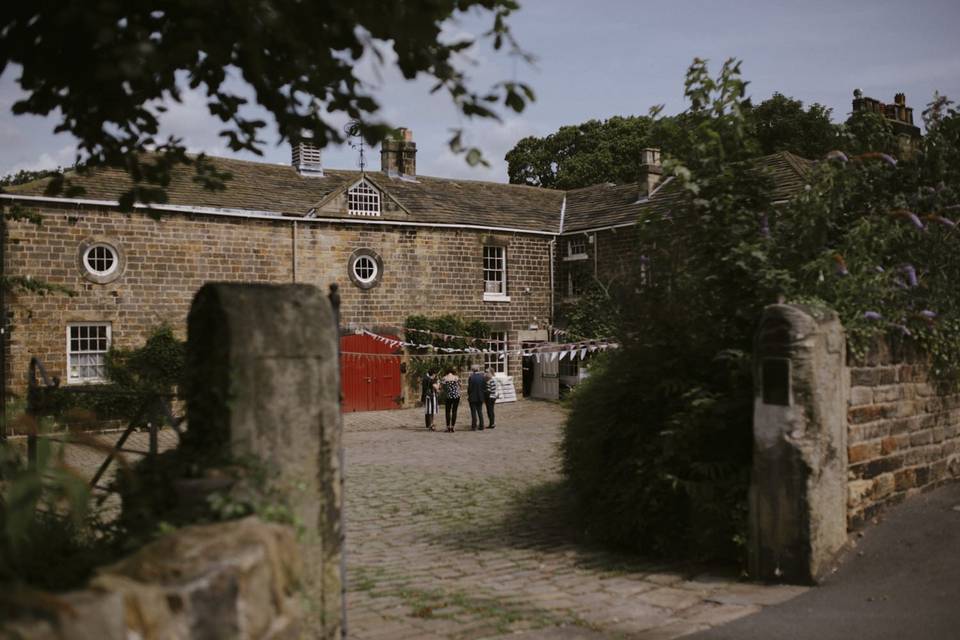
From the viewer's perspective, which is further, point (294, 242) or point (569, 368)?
point (569, 368)

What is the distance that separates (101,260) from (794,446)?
19.7 meters

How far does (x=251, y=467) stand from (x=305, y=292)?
0.93 m

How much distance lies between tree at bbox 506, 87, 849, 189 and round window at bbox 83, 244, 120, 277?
19082mm

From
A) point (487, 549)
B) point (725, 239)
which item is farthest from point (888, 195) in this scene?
point (487, 549)

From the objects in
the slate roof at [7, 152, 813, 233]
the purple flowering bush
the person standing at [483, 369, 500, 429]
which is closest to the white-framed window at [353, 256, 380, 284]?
the slate roof at [7, 152, 813, 233]

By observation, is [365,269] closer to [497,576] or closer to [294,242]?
[294,242]

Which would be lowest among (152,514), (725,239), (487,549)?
(487,549)

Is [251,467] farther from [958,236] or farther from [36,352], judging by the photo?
[36,352]

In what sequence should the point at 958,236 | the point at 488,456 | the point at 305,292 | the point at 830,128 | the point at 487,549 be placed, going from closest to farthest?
the point at 305,292
the point at 487,549
the point at 958,236
the point at 830,128
the point at 488,456

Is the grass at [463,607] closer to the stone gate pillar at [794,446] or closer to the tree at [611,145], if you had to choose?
the stone gate pillar at [794,446]

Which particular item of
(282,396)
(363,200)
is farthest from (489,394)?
(282,396)

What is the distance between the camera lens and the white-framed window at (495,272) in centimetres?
2809

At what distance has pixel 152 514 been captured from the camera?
12.4 ft

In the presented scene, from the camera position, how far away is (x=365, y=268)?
2547cm
